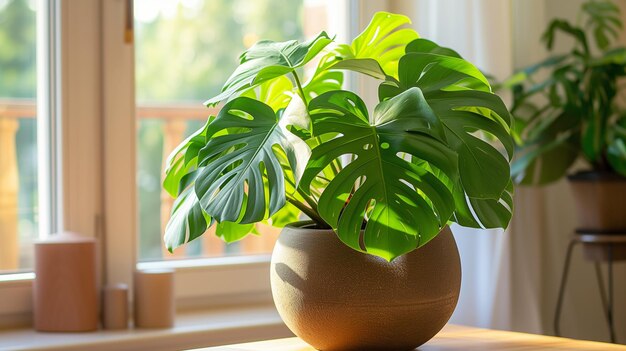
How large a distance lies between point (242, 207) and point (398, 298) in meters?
0.24

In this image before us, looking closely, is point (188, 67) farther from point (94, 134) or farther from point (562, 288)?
point (562, 288)

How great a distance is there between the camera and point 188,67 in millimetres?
3121

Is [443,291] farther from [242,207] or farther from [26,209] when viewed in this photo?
[26,209]

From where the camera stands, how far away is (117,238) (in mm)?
1818

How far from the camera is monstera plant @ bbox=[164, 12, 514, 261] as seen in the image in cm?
103

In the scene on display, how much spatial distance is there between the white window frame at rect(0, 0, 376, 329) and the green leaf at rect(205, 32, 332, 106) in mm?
670

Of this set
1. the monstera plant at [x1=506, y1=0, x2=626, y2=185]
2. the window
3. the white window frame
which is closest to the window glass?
the white window frame

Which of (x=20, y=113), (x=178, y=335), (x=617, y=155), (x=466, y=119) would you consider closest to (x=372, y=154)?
(x=466, y=119)

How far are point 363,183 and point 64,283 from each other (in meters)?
0.81

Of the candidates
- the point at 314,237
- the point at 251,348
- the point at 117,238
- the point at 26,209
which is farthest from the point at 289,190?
the point at 26,209

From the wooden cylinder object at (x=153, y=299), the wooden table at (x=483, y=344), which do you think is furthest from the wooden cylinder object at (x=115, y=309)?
the wooden table at (x=483, y=344)

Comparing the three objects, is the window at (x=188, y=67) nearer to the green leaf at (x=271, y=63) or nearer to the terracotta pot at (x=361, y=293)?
the green leaf at (x=271, y=63)

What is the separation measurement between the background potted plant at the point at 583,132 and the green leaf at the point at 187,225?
3.60ft

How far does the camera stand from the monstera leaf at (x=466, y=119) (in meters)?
1.05
